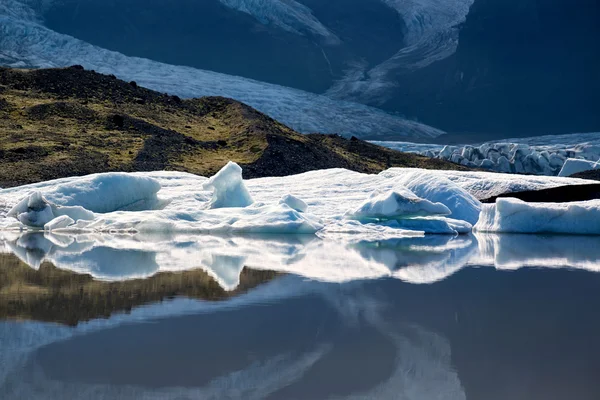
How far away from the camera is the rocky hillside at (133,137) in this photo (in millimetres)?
33938

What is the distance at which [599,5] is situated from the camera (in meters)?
112

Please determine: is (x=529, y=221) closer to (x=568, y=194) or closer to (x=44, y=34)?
(x=568, y=194)

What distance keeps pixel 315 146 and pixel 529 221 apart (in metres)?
25.9

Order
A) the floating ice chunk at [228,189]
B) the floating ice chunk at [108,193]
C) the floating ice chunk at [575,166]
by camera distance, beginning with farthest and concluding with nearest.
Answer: the floating ice chunk at [575,166]
the floating ice chunk at [228,189]
the floating ice chunk at [108,193]

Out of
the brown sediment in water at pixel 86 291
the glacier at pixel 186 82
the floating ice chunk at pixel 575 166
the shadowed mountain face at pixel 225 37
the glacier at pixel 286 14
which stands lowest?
the brown sediment in water at pixel 86 291

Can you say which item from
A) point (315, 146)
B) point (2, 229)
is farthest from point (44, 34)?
point (2, 229)

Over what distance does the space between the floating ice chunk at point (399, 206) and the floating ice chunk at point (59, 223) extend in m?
6.96

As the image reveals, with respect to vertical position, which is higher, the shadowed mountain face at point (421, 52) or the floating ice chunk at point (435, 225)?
the shadowed mountain face at point (421, 52)

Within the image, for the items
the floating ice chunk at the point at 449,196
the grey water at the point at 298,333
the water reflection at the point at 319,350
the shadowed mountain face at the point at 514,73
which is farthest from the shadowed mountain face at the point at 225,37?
the water reflection at the point at 319,350

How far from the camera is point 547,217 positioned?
55.6 ft

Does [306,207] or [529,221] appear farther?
[306,207]

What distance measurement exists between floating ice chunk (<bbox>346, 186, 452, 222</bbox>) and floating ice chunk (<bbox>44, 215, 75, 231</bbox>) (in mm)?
6959

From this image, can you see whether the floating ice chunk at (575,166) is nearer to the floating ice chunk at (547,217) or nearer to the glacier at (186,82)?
the floating ice chunk at (547,217)

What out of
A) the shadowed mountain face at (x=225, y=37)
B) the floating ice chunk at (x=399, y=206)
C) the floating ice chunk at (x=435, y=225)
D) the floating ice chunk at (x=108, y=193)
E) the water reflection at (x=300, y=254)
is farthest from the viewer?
the shadowed mountain face at (x=225, y=37)
